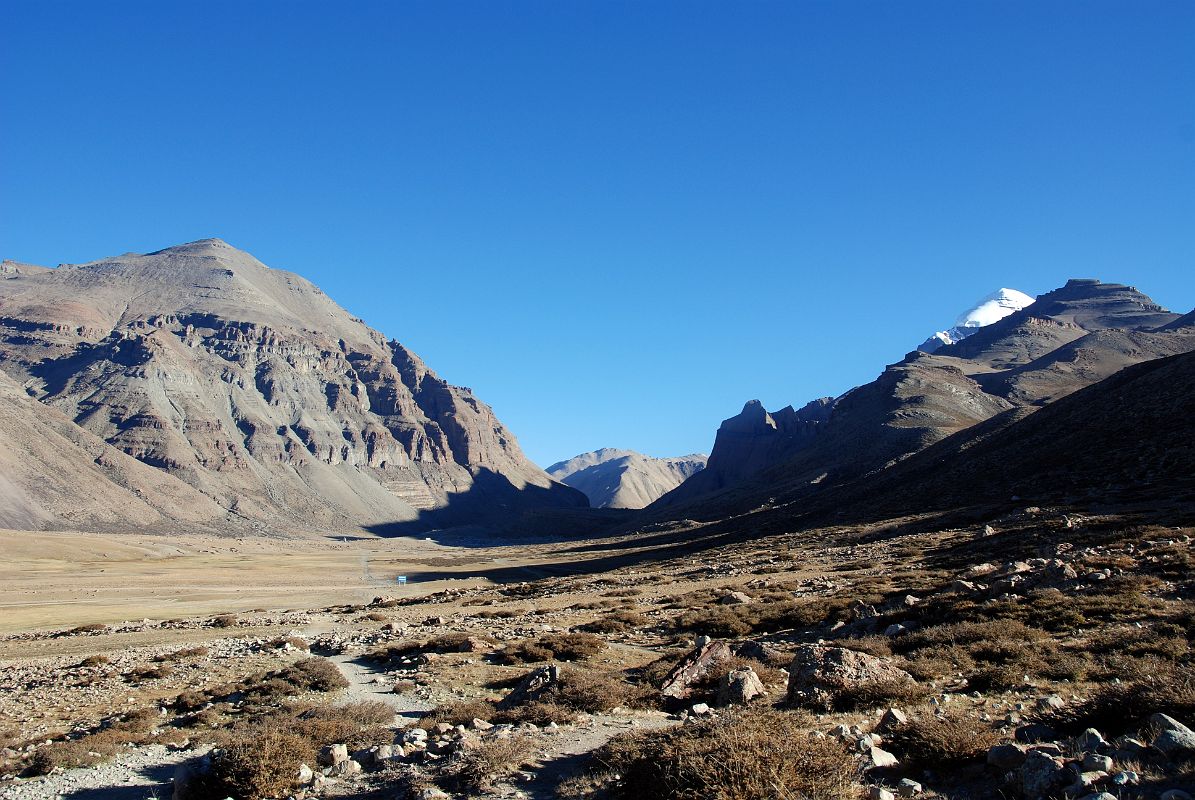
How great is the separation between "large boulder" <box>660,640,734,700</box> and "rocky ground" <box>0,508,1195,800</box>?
52 millimetres

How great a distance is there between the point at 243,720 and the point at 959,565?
26.8 m

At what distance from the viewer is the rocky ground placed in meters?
6.94

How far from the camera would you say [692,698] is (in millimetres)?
12227

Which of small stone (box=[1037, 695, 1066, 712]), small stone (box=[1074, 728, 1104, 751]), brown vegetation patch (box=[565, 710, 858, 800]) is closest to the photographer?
brown vegetation patch (box=[565, 710, 858, 800])

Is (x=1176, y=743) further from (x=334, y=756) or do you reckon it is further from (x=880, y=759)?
(x=334, y=756)

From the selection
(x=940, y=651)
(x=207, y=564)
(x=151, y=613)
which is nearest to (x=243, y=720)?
(x=940, y=651)

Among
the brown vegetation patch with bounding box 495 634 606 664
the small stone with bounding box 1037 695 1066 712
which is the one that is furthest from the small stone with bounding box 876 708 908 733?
the brown vegetation patch with bounding box 495 634 606 664

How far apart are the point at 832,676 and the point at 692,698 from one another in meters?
2.70

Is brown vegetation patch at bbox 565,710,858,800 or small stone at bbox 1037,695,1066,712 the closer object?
brown vegetation patch at bbox 565,710,858,800

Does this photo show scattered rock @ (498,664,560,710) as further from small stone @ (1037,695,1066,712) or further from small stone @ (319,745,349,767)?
small stone @ (1037,695,1066,712)

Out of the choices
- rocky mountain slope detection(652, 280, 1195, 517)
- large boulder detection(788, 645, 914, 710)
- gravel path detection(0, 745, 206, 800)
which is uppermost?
rocky mountain slope detection(652, 280, 1195, 517)

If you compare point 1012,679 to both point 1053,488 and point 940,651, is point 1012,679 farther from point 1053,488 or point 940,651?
point 1053,488

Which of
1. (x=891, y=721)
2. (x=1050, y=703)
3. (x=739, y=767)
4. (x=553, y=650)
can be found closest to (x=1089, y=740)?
(x=891, y=721)

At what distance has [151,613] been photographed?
142 feet
